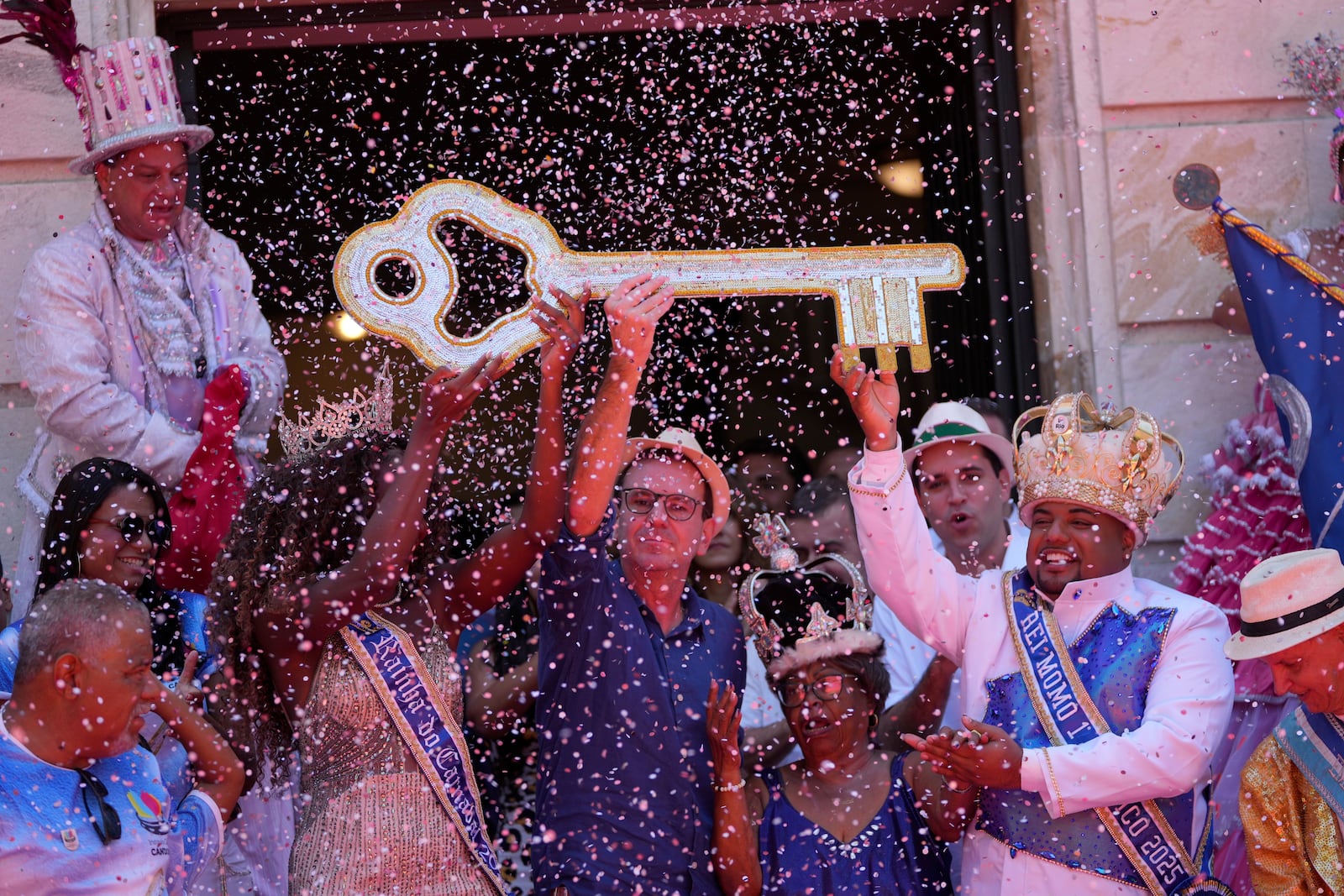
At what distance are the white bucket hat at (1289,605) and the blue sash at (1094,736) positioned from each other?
0.42 m

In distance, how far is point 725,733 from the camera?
4.42m

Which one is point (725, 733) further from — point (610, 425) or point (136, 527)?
point (136, 527)

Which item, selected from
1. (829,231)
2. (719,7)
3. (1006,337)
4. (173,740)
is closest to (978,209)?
(1006,337)

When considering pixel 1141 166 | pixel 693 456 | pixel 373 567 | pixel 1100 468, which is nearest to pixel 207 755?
pixel 373 567

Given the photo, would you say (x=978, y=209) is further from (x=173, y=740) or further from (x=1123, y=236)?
(x=173, y=740)

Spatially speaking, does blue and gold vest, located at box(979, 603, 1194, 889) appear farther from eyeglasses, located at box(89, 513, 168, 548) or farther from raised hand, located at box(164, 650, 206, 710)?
eyeglasses, located at box(89, 513, 168, 548)

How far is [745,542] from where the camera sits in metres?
6.91

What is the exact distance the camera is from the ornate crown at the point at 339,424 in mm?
4680

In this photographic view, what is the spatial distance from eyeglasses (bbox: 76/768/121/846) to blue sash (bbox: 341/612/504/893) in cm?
71

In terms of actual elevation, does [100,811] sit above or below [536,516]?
below

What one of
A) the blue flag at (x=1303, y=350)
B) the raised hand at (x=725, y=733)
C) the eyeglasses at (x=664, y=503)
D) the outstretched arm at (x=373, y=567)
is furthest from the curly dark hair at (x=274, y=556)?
the blue flag at (x=1303, y=350)

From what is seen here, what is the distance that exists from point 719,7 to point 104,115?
2.51m

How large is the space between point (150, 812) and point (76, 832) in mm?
210

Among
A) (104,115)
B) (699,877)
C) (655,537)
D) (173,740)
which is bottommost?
(699,877)
